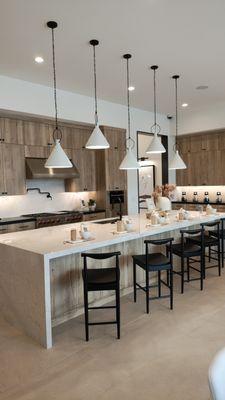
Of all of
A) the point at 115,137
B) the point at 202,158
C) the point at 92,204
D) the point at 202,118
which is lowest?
the point at 92,204

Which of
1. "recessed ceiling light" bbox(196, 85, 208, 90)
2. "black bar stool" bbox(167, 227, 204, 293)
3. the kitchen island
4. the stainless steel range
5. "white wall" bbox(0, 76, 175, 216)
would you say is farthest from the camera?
"recessed ceiling light" bbox(196, 85, 208, 90)

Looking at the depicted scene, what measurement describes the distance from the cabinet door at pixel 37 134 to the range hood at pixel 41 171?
1.08ft

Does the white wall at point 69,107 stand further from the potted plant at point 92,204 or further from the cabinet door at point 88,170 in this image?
the potted plant at point 92,204

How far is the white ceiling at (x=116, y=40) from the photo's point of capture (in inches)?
125

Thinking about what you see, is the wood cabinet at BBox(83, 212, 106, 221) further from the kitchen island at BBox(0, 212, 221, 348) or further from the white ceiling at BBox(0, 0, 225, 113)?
the white ceiling at BBox(0, 0, 225, 113)

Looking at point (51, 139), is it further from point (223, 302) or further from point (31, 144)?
point (223, 302)

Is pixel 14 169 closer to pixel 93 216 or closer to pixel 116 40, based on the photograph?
pixel 93 216

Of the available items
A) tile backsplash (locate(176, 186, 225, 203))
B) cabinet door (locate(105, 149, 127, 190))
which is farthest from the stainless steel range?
tile backsplash (locate(176, 186, 225, 203))

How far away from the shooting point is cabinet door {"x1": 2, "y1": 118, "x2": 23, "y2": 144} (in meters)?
5.45

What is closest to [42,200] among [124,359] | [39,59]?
[39,59]

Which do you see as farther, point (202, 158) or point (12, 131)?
point (202, 158)

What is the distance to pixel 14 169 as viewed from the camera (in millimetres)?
5652

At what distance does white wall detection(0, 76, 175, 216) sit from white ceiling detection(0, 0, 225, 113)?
24 cm

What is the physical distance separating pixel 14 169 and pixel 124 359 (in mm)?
4052
